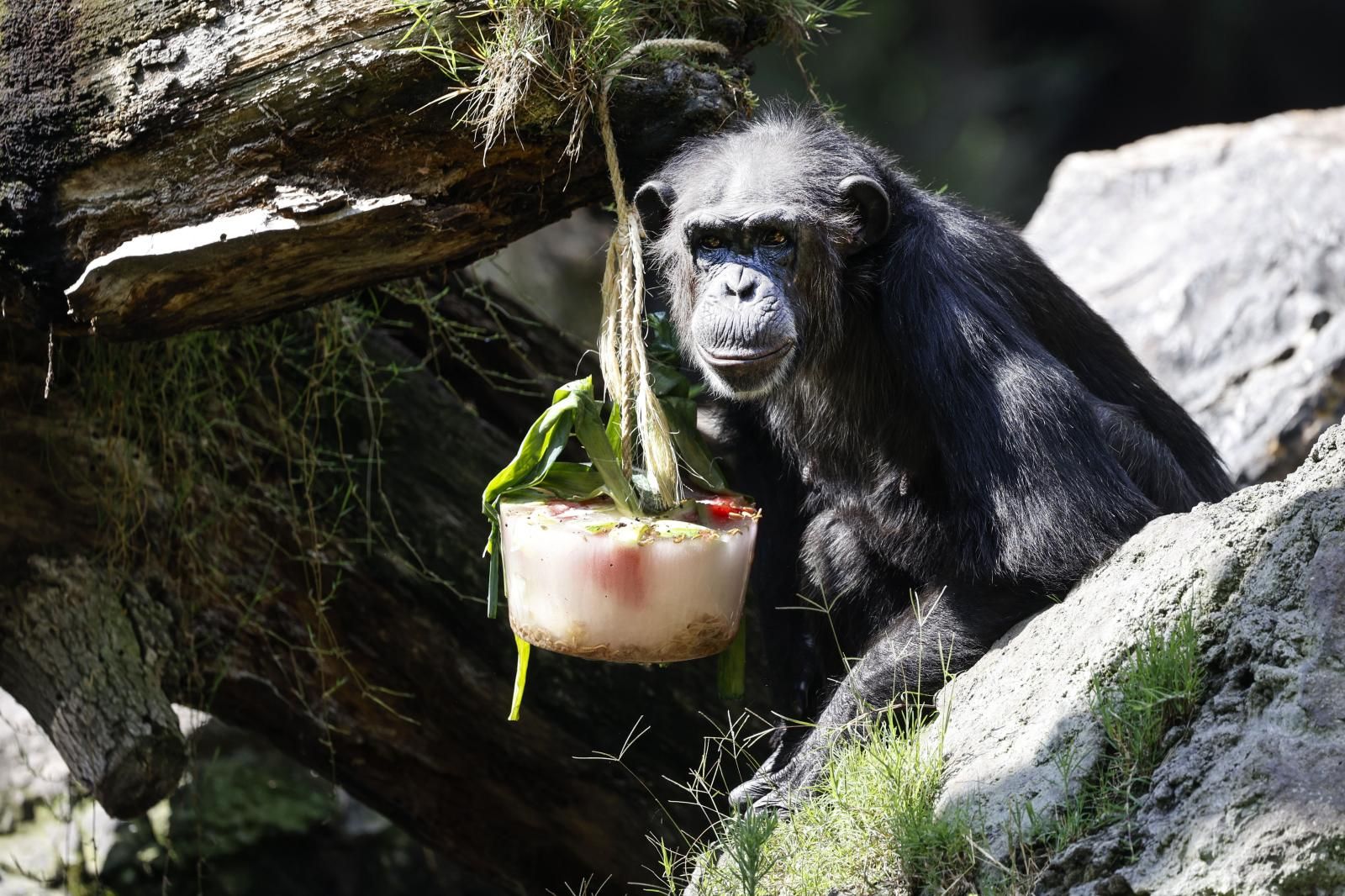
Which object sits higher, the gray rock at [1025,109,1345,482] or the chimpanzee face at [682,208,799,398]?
the chimpanzee face at [682,208,799,398]

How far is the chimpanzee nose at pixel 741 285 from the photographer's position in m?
3.93

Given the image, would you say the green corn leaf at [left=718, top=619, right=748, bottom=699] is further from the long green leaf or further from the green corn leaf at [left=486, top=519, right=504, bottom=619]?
the long green leaf

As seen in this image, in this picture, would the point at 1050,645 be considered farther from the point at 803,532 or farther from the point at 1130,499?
the point at 803,532

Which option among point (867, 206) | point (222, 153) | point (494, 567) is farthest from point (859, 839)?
point (222, 153)

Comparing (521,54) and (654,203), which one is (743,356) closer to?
(654,203)

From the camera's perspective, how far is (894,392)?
423cm

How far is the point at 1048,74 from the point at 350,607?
13.1 metres

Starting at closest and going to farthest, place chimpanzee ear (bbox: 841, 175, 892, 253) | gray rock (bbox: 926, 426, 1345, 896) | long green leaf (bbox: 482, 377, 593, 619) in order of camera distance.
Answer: gray rock (bbox: 926, 426, 1345, 896), long green leaf (bbox: 482, 377, 593, 619), chimpanzee ear (bbox: 841, 175, 892, 253)

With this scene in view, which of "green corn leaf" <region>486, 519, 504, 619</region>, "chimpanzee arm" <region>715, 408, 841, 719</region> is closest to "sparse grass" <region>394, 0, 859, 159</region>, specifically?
"green corn leaf" <region>486, 519, 504, 619</region>

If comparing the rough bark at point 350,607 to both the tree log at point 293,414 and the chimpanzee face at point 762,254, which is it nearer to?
the tree log at point 293,414

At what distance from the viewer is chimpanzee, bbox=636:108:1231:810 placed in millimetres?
3887

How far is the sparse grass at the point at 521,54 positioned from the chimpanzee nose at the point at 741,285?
59 cm

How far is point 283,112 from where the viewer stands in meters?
3.91

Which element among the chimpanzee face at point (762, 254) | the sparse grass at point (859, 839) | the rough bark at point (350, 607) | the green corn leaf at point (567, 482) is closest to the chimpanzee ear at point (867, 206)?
the chimpanzee face at point (762, 254)
